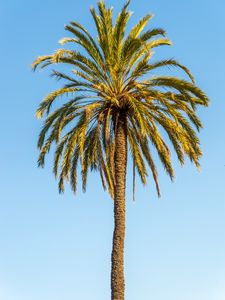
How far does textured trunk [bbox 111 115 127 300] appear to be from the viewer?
23.9 meters

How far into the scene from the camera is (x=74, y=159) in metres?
27.8

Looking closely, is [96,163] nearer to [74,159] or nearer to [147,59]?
[74,159]

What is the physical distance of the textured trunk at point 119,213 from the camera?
2391 cm

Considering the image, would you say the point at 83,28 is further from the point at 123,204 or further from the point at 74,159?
the point at 123,204

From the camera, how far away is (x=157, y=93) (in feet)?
84.9

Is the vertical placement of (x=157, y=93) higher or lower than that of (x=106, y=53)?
lower

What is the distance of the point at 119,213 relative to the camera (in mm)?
25234

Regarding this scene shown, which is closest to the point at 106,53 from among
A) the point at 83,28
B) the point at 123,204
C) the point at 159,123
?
the point at 83,28

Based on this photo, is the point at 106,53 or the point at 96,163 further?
the point at 96,163

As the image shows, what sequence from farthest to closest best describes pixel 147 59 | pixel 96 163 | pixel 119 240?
pixel 96 163 < pixel 147 59 < pixel 119 240

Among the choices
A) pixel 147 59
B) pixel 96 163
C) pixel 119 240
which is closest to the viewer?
pixel 119 240

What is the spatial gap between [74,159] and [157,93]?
4.72 m

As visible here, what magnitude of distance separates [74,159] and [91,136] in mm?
1291

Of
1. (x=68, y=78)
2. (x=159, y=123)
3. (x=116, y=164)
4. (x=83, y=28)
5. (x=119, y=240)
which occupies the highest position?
(x=83, y=28)
